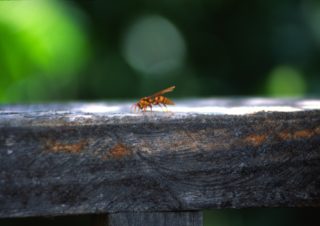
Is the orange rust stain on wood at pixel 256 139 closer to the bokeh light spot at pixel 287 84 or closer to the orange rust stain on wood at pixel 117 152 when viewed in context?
the orange rust stain on wood at pixel 117 152

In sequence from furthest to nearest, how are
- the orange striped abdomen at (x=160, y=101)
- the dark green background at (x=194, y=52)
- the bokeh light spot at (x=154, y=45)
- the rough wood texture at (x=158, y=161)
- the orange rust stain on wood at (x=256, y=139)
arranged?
the bokeh light spot at (x=154, y=45) → the dark green background at (x=194, y=52) → the orange striped abdomen at (x=160, y=101) → the orange rust stain on wood at (x=256, y=139) → the rough wood texture at (x=158, y=161)

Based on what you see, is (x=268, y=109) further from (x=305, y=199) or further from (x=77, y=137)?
(x=77, y=137)

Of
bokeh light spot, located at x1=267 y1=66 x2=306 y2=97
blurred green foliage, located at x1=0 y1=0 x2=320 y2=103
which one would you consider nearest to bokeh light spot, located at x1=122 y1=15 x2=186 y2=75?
blurred green foliage, located at x1=0 y1=0 x2=320 y2=103

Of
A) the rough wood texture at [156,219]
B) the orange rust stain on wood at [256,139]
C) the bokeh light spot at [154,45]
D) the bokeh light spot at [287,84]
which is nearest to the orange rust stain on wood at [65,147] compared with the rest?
the rough wood texture at [156,219]

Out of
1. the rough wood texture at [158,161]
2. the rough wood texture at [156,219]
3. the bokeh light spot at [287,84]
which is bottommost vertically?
the rough wood texture at [156,219]

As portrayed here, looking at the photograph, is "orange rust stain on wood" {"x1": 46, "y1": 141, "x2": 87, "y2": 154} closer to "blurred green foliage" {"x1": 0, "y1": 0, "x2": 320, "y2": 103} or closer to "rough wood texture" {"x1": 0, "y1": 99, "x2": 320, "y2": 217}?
"rough wood texture" {"x1": 0, "y1": 99, "x2": 320, "y2": 217}
